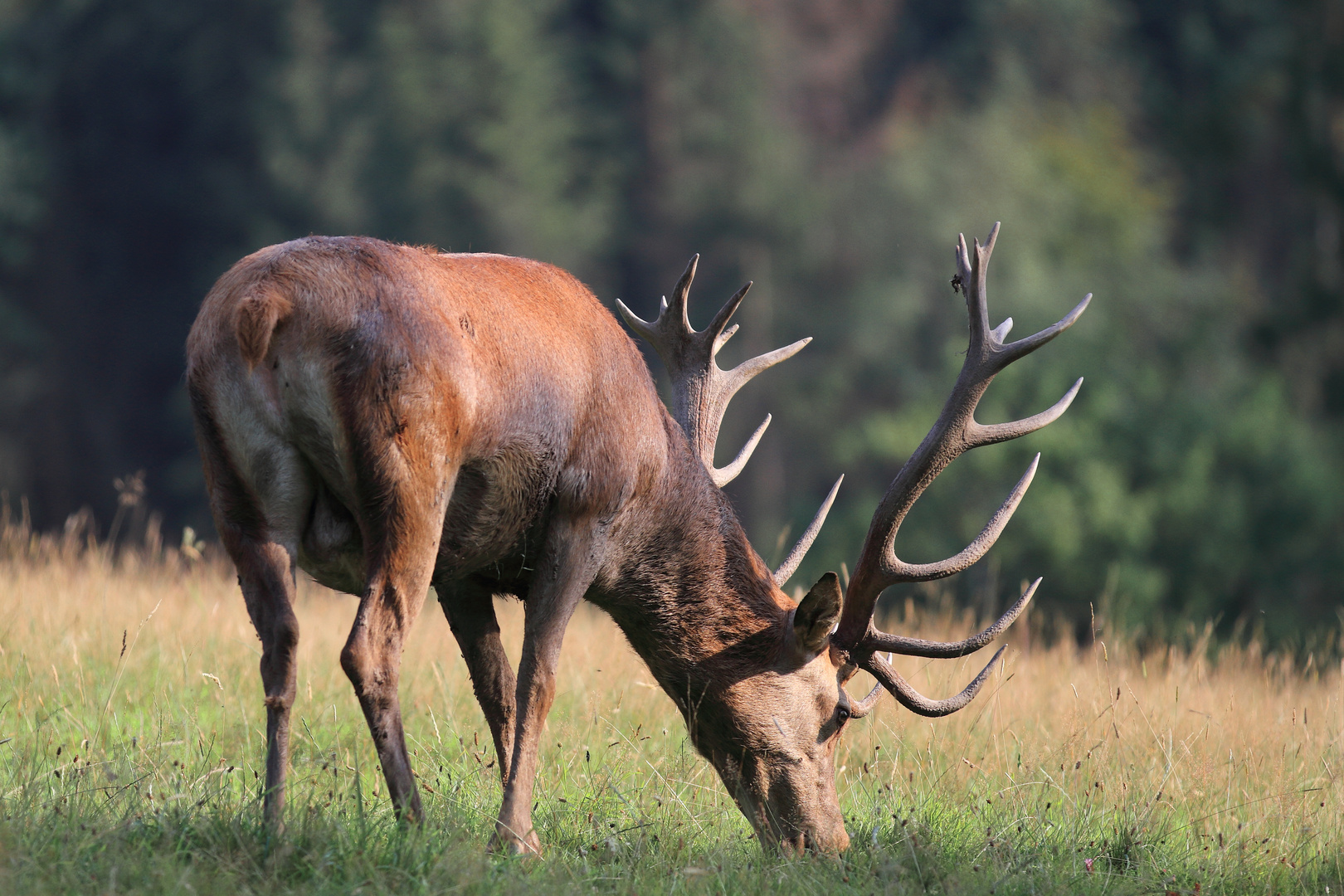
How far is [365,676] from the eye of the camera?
3.68 m

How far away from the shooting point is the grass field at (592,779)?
3.61 m

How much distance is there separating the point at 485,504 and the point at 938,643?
1.74 m

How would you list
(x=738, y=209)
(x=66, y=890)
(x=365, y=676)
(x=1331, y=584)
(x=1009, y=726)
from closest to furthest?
(x=66, y=890), (x=365, y=676), (x=1009, y=726), (x=1331, y=584), (x=738, y=209)

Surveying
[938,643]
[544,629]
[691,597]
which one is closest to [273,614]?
[544,629]

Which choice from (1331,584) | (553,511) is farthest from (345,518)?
(1331,584)

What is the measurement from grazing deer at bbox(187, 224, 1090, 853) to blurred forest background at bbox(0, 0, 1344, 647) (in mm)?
15161

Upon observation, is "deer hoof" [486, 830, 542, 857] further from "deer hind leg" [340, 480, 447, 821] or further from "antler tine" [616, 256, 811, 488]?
"antler tine" [616, 256, 811, 488]

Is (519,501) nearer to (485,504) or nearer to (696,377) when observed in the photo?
(485,504)

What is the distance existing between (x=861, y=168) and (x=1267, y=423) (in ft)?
48.7

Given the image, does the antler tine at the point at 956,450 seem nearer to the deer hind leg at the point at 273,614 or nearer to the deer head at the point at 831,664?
the deer head at the point at 831,664

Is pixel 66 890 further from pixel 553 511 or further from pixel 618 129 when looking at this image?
pixel 618 129

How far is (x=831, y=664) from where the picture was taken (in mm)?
4891

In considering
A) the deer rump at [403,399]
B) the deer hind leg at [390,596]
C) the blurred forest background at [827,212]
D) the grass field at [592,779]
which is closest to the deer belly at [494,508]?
the deer rump at [403,399]

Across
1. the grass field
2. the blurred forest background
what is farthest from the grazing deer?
the blurred forest background
